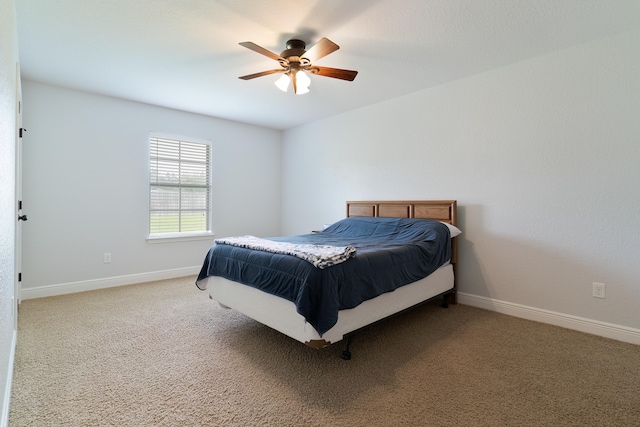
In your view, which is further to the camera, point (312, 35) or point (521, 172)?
point (521, 172)

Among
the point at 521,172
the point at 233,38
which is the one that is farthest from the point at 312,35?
the point at 521,172

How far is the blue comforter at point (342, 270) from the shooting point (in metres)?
1.90

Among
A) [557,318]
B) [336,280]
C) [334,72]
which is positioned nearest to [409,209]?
[557,318]

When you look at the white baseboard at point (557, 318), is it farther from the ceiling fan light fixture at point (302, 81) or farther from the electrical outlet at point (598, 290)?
the ceiling fan light fixture at point (302, 81)

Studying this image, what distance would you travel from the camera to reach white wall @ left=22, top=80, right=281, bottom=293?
343cm

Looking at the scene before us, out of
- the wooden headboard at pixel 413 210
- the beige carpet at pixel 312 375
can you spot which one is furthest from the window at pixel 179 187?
the wooden headboard at pixel 413 210

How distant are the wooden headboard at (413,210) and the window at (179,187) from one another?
7.53 feet

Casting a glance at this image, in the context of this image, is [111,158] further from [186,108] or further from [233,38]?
[233,38]

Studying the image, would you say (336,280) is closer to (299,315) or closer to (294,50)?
(299,315)

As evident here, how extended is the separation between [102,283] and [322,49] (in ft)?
12.4

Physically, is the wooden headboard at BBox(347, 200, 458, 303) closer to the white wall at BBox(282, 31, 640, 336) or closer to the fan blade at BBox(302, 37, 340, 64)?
the white wall at BBox(282, 31, 640, 336)

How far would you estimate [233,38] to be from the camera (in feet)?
→ 8.26

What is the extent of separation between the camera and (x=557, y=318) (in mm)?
2754

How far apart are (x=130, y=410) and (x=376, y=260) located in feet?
5.52
